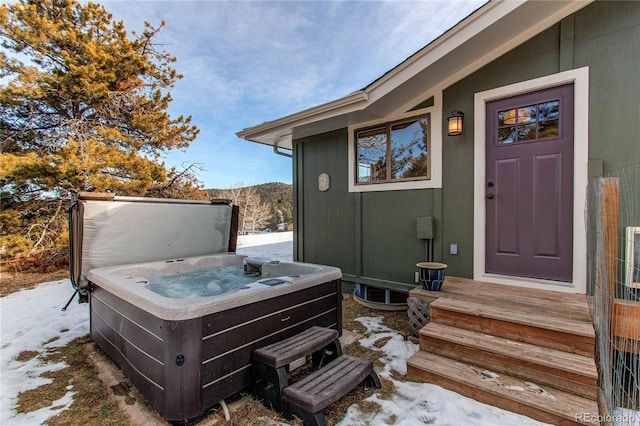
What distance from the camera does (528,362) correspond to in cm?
199

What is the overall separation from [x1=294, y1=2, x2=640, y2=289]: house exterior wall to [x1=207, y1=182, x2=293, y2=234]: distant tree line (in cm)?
1410

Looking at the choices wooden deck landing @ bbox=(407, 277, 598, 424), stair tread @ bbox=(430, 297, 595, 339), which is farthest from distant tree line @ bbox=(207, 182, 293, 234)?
wooden deck landing @ bbox=(407, 277, 598, 424)

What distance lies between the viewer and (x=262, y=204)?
73.8 ft

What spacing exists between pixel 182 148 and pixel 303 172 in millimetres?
5597

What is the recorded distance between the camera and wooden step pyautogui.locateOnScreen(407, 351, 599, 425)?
1.70 m

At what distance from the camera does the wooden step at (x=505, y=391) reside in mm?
1696

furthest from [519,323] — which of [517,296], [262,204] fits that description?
[262,204]

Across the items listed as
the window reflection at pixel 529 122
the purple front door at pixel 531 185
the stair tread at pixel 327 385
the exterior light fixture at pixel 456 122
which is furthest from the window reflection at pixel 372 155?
the stair tread at pixel 327 385

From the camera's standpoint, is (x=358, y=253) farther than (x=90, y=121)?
No

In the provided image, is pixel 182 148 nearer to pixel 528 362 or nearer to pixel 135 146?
pixel 135 146

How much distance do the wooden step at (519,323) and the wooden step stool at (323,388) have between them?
0.89 m

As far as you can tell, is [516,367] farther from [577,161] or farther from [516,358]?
[577,161]

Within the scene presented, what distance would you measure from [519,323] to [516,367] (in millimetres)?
326

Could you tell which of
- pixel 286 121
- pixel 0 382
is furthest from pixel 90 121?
pixel 0 382
